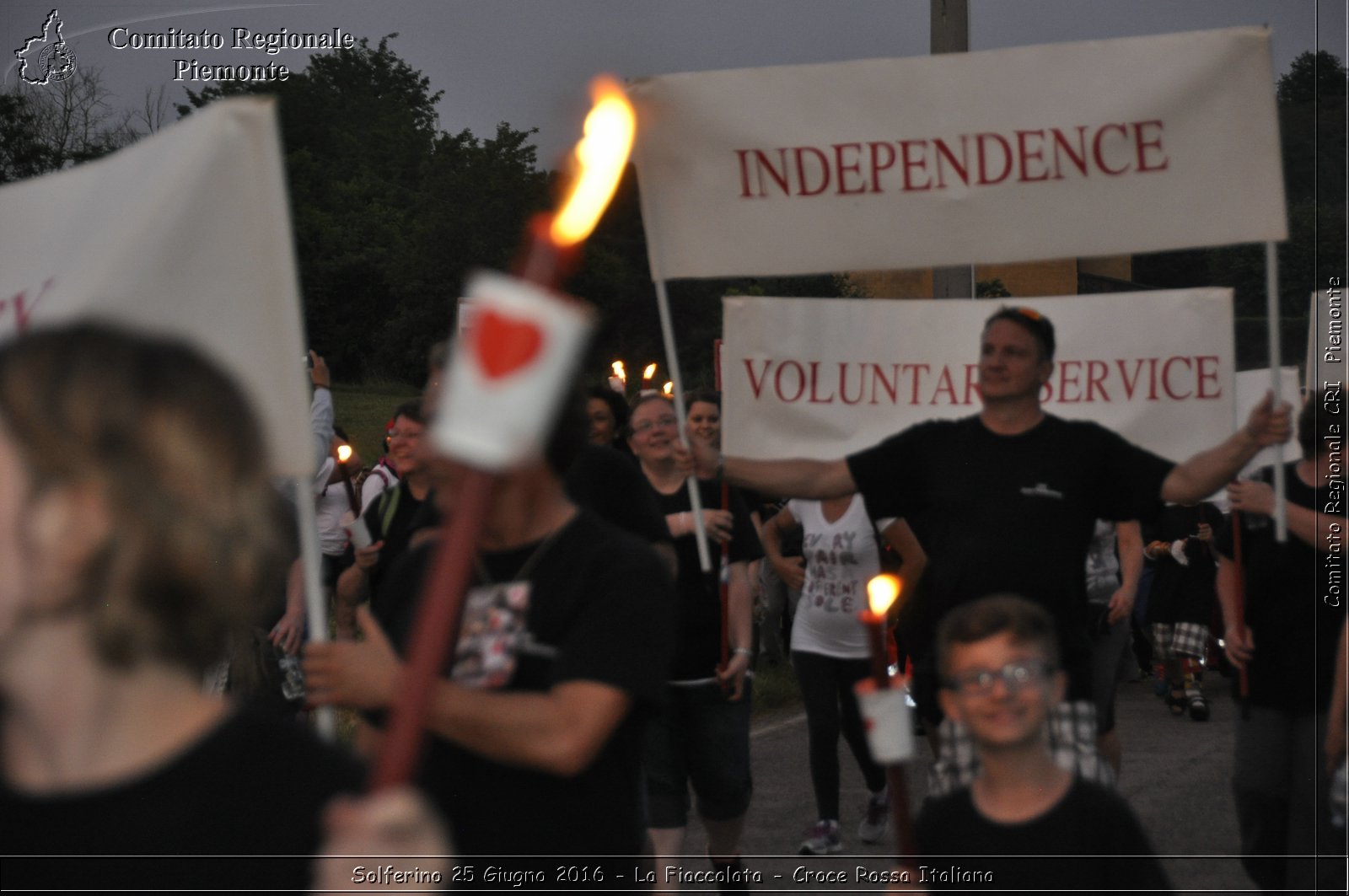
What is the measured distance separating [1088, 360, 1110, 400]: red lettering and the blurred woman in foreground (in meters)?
5.89

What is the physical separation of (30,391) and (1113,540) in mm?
7693

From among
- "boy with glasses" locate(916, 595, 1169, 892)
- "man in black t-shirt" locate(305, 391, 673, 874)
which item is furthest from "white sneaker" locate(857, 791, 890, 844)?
"man in black t-shirt" locate(305, 391, 673, 874)

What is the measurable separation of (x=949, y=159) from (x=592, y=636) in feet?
10.7

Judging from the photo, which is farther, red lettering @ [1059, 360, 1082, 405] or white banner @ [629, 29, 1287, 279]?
red lettering @ [1059, 360, 1082, 405]

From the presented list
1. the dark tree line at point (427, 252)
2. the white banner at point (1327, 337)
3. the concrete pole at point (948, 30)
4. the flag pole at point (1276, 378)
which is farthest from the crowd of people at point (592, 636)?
the dark tree line at point (427, 252)

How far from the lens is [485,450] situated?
3.38ft

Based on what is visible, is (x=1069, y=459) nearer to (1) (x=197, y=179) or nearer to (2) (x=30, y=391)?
(1) (x=197, y=179)

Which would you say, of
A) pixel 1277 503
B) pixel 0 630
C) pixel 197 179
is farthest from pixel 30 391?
pixel 1277 503

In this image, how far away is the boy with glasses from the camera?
10.2ft

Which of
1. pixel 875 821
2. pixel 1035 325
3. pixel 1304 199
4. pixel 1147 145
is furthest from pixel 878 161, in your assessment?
pixel 1304 199

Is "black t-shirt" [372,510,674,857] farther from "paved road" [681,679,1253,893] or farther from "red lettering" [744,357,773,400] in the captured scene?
"paved road" [681,679,1253,893]

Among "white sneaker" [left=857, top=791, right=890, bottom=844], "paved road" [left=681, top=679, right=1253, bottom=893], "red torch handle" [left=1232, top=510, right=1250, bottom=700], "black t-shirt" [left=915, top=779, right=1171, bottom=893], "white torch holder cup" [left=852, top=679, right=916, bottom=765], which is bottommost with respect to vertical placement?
"paved road" [left=681, top=679, right=1253, bottom=893]

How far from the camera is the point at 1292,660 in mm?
4945

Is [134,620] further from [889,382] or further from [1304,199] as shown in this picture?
[1304,199]
